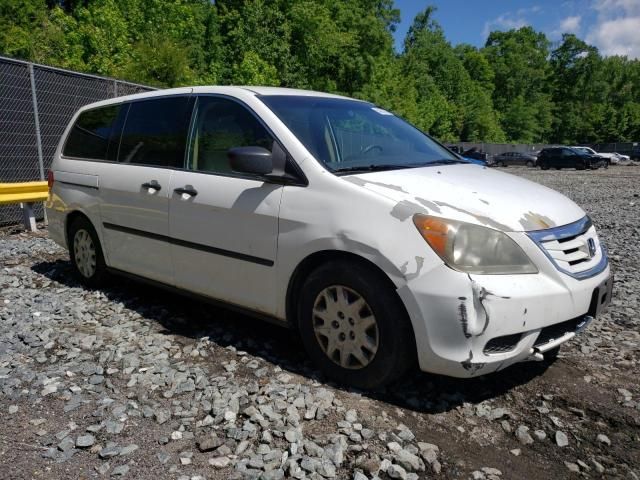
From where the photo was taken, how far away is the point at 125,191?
4.34m

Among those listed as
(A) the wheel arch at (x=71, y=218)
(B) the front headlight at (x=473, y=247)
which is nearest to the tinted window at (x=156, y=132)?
(A) the wheel arch at (x=71, y=218)

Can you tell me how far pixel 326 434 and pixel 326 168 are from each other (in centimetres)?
147

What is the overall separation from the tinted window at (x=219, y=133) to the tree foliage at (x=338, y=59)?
17.6 meters

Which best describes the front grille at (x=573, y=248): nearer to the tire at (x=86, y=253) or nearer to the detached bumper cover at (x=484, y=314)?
the detached bumper cover at (x=484, y=314)

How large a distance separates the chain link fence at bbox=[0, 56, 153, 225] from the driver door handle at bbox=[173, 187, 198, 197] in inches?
219

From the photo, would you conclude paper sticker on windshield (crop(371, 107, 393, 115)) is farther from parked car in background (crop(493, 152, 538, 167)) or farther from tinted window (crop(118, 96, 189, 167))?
parked car in background (crop(493, 152, 538, 167))

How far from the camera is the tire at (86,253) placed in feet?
16.1

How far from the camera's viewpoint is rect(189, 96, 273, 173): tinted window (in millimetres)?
3625

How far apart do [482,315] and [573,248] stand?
76 cm

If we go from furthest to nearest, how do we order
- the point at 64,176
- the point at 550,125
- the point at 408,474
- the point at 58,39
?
1. the point at 550,125
2. the point at 58,39
3. the point at 64,176
4. the point at 408,474

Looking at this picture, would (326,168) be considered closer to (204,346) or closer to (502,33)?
(204,346)

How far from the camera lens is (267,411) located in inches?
114

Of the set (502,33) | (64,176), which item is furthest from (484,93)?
(64,176)

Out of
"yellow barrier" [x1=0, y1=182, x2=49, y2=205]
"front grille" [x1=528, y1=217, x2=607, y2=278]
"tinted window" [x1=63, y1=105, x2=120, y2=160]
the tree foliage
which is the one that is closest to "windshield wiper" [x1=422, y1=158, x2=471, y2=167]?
"front grille" [x1=528, y1=217, x2=607, y2=278]
